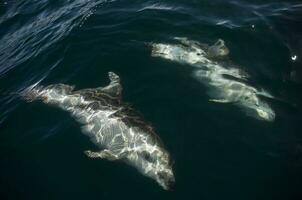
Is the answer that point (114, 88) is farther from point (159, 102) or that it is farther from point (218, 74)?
point (218, 74)

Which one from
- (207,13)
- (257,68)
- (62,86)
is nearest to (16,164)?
(62,86)

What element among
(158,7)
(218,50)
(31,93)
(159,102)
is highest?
(158,7)

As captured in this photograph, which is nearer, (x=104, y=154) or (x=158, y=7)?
(x=104, y=154)

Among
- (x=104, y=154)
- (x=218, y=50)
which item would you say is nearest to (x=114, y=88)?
(x=104, y=154)

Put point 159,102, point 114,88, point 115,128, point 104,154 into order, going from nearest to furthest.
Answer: point 104,154
point 115,128
point 159,102
point 114,88

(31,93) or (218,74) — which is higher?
(31,93)

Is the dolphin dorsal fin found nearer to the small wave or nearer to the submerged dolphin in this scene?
the submerged dolphin

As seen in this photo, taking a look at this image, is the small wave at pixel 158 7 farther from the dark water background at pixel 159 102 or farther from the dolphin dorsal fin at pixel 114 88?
the dolphin dorsal fin at pixel 114 88

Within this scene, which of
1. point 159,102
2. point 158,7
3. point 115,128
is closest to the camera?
point 115,128
